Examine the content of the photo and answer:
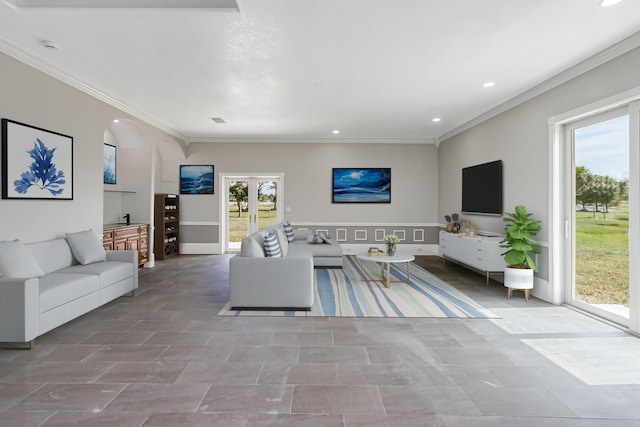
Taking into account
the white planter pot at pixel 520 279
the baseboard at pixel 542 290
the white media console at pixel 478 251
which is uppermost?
the white media console at pixel 478 251

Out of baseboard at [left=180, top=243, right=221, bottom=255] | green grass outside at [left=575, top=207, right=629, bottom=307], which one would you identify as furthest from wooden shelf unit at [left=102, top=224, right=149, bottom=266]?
green grass outside at [left=575, top=207, right=629, bottom=307]

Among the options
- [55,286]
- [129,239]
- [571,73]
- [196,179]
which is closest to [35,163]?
[55,286]

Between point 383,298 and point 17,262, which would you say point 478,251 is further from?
point 17,262

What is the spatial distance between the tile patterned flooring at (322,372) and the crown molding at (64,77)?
2.87 meters

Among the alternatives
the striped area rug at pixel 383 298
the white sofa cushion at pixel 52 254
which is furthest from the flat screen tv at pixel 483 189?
the white sofa cushion at pixel 52 254

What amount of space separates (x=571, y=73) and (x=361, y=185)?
5.19 m

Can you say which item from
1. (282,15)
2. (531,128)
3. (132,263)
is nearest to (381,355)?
(282,15)

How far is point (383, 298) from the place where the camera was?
4746 mm

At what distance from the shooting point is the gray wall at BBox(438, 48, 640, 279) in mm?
3661

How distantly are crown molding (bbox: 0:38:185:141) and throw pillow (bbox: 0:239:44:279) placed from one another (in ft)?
6.38

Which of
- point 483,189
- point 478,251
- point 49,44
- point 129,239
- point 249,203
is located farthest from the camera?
point 249,203

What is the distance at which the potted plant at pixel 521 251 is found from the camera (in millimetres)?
4637

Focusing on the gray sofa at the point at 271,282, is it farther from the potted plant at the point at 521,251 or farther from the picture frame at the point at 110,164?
the picture frame at the point at 110,164

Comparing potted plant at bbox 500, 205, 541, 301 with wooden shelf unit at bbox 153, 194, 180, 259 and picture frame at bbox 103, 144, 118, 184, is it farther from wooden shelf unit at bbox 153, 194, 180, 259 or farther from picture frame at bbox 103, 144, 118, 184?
picture frame at bbox 103, 144, 118, 184
